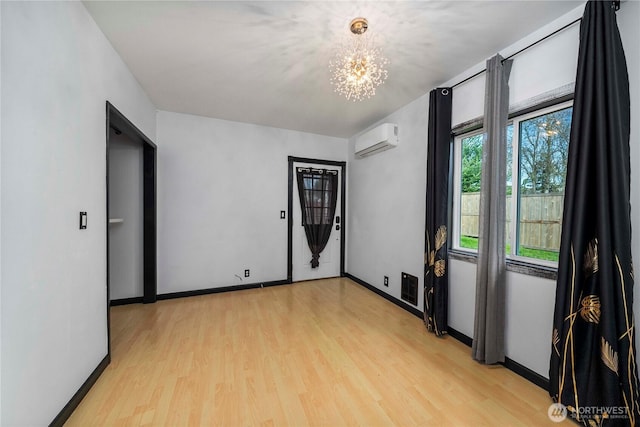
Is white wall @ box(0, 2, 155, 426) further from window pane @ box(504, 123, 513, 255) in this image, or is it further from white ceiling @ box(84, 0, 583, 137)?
window pane @ box(504, 123, 513, 255)

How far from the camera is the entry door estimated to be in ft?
13.6

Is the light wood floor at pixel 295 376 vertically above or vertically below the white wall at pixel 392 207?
below

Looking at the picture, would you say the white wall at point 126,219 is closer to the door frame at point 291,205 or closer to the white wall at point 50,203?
the white wall at point 50,203

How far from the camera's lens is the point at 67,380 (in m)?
1.48

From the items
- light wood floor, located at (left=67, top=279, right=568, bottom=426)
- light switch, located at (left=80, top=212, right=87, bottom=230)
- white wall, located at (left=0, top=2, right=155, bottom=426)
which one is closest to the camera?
white wall, located at (left=0, top=2, right=155, bottom=426)

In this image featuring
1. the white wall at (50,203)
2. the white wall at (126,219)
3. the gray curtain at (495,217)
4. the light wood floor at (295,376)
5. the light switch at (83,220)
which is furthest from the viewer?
the white wall at (126,219)

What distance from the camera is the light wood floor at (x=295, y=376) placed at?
4.96 ft

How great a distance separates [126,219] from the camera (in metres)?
3.16

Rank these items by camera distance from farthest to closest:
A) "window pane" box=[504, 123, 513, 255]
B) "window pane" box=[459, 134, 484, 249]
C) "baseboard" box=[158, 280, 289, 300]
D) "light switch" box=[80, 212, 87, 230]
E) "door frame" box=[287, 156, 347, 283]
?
"door frame" box=[287, 156, 347, 283]
"baseboard" box=[158, 280, 289, 300]
"window pane" box=[459, 134, 484, 249]
"window pane" box=[504, 123, 513, 255]
"light switch" box=[80, 212, 87, 230]

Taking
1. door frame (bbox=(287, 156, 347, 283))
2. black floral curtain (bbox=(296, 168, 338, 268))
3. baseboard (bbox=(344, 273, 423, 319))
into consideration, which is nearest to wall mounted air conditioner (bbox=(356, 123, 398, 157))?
door frame (bbox=(287, 156, 347, 283))

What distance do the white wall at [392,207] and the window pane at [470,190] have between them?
0.39 meters

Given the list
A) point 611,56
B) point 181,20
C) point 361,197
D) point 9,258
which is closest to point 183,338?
point 9,258

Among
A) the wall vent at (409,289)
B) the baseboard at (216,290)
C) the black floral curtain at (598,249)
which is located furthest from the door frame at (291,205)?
the black floral curtain at (598,249)

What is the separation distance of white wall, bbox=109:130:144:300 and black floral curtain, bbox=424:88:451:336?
3.53m
